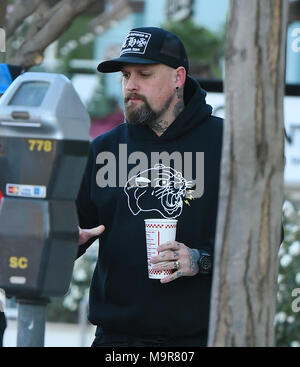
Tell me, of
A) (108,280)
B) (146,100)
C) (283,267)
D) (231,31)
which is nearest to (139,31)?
(146,100)

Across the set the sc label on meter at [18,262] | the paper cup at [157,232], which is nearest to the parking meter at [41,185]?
the sc label on meter at [18,262]

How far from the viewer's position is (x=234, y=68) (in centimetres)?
277

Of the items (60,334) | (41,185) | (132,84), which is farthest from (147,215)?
(60,334)

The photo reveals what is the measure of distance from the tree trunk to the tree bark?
285 cm

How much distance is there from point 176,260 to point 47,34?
7.86 ft

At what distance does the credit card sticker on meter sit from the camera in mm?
2889

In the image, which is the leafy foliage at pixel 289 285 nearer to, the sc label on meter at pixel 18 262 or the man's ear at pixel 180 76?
the man's ear at pixel 180 76

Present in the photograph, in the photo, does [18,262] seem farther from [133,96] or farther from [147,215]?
[133,96]

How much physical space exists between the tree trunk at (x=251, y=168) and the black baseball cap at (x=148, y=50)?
1.13 m

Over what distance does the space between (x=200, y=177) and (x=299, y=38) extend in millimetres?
2397

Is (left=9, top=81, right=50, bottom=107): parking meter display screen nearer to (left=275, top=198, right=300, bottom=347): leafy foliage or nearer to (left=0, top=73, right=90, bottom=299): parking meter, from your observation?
(left=0, top=73, right=90, bottom=299): parking meter

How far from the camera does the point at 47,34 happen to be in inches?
218

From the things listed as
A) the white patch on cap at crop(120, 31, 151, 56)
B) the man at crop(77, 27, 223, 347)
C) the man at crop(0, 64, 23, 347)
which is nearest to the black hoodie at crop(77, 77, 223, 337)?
the man at crop(77, 27, 223, 347)
